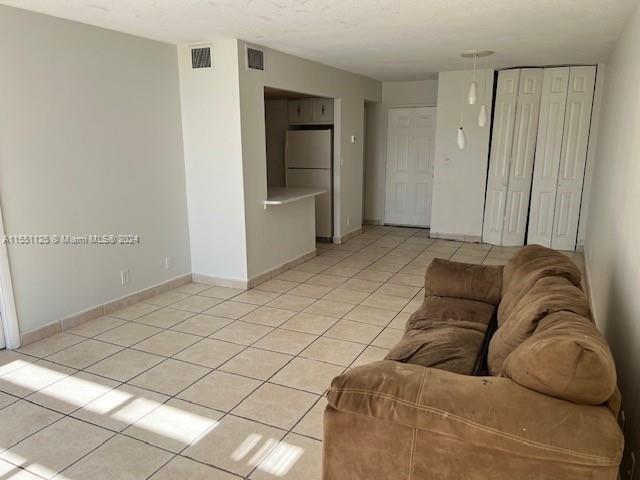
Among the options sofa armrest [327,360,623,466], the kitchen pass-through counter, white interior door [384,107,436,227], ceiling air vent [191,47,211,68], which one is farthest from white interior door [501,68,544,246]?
sofa armrest [327,360,623,466]

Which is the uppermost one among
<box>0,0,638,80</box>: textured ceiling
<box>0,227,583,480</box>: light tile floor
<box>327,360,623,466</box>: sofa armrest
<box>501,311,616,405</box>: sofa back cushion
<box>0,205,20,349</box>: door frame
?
<box>0,0,638,80</box>: textured ceiling

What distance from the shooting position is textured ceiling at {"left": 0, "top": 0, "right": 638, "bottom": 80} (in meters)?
3.08

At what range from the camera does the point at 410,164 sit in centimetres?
764

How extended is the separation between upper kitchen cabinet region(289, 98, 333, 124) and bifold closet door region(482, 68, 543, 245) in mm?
2318

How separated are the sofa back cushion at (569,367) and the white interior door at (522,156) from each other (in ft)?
17.6

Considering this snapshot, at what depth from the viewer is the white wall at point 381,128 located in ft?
24.1

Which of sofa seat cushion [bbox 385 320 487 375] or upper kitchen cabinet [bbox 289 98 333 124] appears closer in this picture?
sofa seat cushion [bbox 385 320 487 375]

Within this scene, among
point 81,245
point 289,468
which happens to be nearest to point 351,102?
point 81,245

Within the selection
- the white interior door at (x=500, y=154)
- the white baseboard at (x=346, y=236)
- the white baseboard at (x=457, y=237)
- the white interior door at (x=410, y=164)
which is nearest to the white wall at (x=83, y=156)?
the white baseboard at (x=346, y=236)

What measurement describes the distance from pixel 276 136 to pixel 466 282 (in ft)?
15.2

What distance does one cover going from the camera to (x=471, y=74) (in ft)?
20.7

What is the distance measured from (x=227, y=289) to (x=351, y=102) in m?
3.41

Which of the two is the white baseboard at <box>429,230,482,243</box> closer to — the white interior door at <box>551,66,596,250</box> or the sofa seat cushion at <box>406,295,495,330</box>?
the white interior door at <box>551,66,596,250</box>

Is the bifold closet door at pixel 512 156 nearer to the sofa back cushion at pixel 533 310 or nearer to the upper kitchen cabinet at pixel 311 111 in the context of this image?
the upper kitchen cabinet at pixel 311 111
